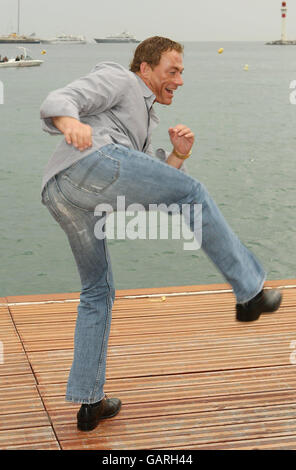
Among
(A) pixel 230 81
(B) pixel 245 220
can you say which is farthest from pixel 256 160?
(A) pixel 230 81

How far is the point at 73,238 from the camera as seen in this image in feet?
6.91

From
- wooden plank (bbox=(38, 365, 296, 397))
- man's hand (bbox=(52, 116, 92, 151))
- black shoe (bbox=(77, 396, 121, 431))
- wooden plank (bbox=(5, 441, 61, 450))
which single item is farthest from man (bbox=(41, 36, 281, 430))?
wooden plank (bbox=(38, 365, 296, 397))

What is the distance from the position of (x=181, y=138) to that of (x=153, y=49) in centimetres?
28

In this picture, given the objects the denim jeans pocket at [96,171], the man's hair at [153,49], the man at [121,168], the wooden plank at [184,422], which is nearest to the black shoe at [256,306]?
the man at [121,168]

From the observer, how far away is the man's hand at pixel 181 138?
220 centimetres

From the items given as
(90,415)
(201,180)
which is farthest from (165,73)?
(201,180)

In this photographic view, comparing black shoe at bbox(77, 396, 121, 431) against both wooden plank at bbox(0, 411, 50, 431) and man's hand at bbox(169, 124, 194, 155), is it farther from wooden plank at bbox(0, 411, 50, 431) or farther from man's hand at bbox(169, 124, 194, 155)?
man's hand at bbox(169, 124, 194, 155)

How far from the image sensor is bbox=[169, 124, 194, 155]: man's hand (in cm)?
220

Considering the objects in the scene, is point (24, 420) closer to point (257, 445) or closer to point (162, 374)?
point (162, 374)

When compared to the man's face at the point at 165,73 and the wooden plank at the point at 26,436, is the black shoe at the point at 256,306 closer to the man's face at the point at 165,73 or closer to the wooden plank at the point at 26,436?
the man's face at the point at 165,73

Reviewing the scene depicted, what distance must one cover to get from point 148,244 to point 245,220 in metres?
2.89

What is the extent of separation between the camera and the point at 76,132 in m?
1.85

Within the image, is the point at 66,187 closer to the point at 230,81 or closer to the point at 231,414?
the point at 231,414
